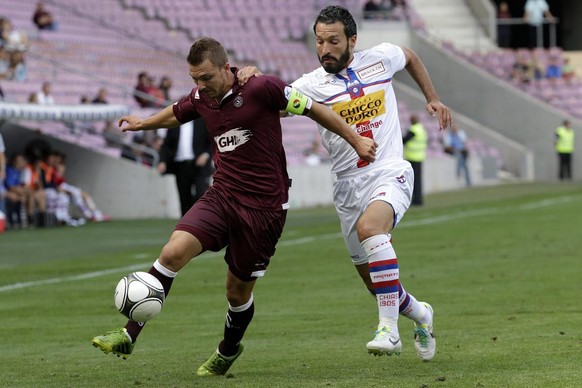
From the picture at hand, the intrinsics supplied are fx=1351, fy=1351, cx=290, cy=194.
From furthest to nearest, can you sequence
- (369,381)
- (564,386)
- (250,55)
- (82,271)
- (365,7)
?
1. (365,7)
2. (250,55)
3. (82,271)
4. (369,381)
5. (564,386)

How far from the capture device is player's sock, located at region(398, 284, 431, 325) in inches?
Result: 336

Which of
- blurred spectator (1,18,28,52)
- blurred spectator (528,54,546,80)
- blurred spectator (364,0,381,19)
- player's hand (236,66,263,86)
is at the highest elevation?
player's hand (236,66,263,86)

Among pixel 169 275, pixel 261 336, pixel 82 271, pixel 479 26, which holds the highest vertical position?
pixel 169 275

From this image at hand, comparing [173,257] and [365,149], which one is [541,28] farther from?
[173,257]

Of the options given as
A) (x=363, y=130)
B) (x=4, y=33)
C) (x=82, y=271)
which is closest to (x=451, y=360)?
(x=363, y=130)

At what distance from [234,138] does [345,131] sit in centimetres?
69

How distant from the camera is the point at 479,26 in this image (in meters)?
49.4

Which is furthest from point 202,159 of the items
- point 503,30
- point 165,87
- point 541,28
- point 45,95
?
point 541,28

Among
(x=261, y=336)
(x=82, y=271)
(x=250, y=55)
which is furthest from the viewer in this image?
(x=250, y=55)

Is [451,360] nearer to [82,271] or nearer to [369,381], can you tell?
[369,381]

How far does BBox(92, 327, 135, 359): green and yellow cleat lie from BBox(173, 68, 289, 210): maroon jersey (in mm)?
1055

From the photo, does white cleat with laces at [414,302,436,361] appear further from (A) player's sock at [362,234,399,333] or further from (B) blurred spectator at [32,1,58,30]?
(B) blurred spectator at [32,1,58,30]

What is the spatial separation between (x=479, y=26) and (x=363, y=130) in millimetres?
41773

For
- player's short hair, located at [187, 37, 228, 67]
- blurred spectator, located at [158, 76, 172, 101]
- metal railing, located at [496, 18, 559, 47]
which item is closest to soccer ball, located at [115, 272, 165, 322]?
player's short hair, located at [187, 37, 228, 67]
